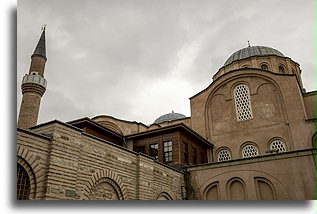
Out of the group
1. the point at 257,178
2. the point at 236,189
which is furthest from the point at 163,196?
the point at 257,178

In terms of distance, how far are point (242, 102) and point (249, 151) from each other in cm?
267

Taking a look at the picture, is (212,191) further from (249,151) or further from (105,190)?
(105,190)

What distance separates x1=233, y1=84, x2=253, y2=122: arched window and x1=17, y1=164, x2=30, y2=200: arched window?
449 inches

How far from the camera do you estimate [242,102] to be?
50.2ft

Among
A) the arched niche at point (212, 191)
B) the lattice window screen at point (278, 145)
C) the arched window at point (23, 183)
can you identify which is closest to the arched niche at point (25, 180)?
the arched window at point (23, 183)

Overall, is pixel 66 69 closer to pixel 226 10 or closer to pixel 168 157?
pixel 226 10

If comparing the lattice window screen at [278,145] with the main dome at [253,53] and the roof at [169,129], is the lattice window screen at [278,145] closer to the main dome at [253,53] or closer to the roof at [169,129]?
the roof at [169,129]

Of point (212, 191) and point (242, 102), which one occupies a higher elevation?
Answer: point (242, 102)

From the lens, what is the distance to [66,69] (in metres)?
6.58

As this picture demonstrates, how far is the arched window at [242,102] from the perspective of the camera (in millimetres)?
14828

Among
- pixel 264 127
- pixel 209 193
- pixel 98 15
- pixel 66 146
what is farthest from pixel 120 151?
pixel 264 127

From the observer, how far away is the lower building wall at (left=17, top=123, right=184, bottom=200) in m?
5.88

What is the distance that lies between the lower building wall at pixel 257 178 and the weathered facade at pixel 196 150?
3 cm

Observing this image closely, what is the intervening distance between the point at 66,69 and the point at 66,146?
176 centimetres
